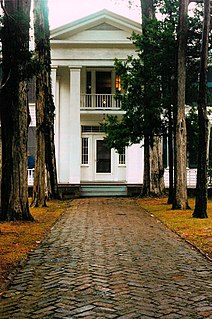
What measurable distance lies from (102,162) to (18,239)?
65.0 ft

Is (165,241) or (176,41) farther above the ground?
(176,41)

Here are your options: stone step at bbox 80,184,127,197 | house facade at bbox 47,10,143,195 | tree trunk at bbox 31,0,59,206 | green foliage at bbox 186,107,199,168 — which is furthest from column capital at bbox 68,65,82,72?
green foliage at bbox 186,107,199,168

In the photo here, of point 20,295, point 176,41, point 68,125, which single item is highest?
point 176,41

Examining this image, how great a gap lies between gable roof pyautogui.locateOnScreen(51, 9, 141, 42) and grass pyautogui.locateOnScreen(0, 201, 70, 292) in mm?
13979

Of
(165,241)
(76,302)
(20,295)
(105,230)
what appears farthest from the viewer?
(105,230)

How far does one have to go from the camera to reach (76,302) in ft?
19.0

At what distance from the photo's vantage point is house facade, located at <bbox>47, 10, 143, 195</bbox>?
2883cm

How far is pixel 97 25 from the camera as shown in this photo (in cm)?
2919

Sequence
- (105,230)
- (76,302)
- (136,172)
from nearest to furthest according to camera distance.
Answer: (76,302) → (105,230) → (136,172)

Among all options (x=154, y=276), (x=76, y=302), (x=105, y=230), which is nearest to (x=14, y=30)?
(x=105, y=230)

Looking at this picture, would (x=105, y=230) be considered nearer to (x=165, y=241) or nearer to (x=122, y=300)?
(x=165, y=241)

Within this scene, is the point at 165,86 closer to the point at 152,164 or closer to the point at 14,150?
the point at 152,164

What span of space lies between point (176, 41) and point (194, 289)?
46.9ft

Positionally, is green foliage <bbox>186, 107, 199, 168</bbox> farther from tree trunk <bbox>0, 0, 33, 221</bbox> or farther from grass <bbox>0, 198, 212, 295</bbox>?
tree trunk <bbox>0, 0, 33, 221</bbox>
